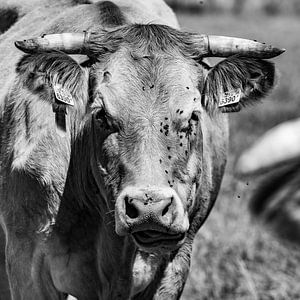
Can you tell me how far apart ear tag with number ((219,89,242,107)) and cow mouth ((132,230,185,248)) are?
0.93m

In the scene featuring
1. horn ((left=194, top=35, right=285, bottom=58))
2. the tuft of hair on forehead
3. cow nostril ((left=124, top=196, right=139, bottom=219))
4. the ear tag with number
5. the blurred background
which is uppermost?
the tuft of hair on forehead

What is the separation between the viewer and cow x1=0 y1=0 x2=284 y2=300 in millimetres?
5141

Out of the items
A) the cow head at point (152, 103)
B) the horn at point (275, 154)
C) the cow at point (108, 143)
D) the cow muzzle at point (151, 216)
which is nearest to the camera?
the cow muzzle at point (151, 216)

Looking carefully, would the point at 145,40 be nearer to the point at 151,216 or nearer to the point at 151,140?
the point at 151,140

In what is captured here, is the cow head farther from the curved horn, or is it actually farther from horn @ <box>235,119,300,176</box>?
horn @ <box>235,119,300,176</box>

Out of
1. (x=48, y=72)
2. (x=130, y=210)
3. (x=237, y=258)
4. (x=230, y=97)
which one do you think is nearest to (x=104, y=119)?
(x=48, y=72)

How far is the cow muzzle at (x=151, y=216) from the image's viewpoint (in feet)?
15.8

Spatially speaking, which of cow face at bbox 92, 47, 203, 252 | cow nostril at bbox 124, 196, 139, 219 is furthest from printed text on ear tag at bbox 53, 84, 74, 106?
cow nostril at bbox 124, 196, 139, 219

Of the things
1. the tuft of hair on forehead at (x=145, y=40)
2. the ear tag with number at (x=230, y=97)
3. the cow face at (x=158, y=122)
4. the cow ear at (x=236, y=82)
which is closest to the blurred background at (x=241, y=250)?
the cow ear at (x=236, y=82)

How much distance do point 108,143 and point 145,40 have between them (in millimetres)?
593

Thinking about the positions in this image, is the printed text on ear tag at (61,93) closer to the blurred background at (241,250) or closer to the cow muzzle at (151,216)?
the cow muzzle at (151,216)

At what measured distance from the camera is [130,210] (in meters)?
4.87

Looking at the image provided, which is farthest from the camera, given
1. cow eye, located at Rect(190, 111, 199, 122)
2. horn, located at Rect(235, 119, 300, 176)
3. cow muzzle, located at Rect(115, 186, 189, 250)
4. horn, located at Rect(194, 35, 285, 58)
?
horn, located at Rect(235, 119, 300, 176)

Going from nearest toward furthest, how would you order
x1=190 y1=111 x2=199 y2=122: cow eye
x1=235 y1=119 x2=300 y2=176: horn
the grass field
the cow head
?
the cow head, x1=190 y1=111 x2=199 y2=122: cow eye, x1=235 y1=119 x2=300 y2=176: horn, the grass field
